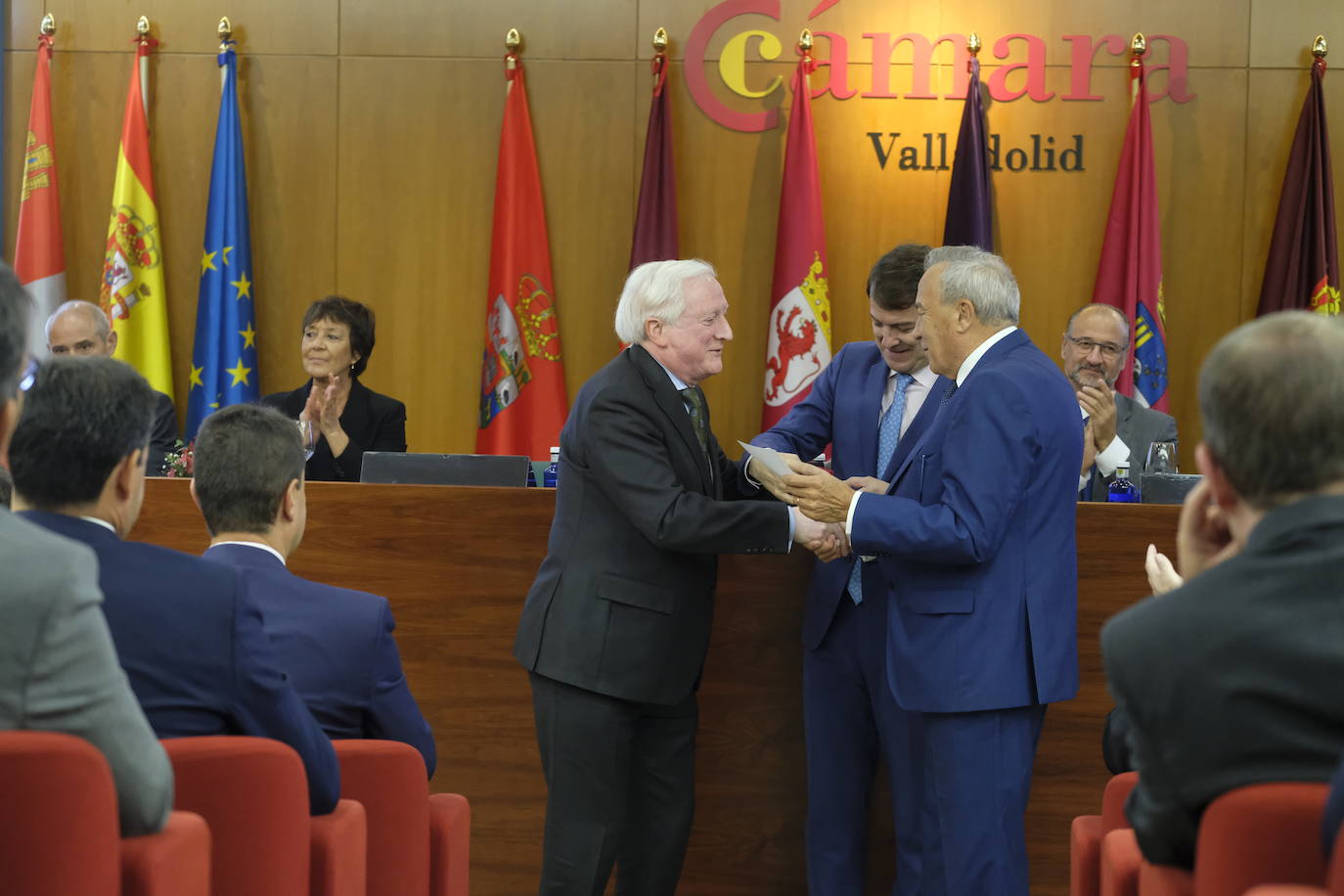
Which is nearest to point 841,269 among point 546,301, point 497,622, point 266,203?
point 546,301

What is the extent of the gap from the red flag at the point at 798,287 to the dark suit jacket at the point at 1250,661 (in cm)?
479

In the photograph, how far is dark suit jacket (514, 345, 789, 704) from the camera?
10.7 feet

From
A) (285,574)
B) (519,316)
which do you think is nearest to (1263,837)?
(285,574)

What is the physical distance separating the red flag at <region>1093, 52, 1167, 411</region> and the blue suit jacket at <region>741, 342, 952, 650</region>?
8.81 feet

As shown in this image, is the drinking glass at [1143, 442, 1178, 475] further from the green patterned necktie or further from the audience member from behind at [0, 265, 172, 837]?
the audience member from behind at [0, 265, 172, 837]

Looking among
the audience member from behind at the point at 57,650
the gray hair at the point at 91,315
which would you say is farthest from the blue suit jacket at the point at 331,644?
the gray hair at the point at 91,315

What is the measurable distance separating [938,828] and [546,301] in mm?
3880

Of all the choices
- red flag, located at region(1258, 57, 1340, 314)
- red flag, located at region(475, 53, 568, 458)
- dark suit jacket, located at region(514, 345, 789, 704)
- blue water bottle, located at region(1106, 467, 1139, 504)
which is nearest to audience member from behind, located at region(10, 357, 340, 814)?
dark suit jacket, located at region(514, 345, 789, 704)

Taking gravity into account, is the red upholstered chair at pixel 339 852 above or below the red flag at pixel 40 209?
below

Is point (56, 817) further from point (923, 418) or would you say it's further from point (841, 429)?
point (841, 429)

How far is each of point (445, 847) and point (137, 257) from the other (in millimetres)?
4687

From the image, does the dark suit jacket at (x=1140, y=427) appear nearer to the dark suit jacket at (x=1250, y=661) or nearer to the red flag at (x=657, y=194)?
the red flag at (x=657, y=194)

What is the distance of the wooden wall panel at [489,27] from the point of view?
6.55m

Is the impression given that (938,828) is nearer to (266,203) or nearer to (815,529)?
(815,529)
